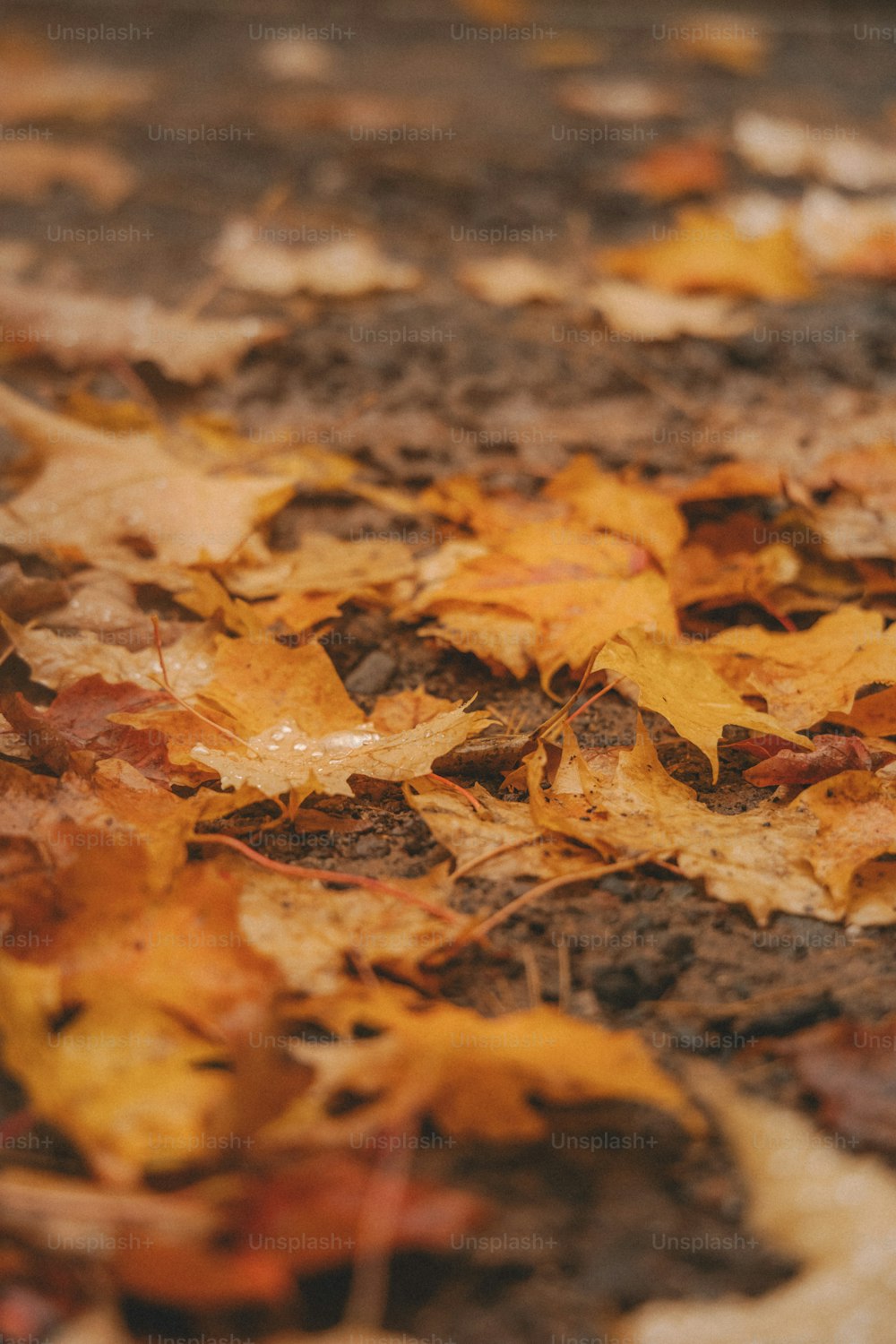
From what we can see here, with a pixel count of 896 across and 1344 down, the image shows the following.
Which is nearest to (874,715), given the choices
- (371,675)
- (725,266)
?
(371,675)

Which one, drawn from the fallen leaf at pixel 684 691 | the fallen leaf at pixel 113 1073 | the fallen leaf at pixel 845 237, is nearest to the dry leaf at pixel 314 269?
the fallen leaf at pixel 845 237

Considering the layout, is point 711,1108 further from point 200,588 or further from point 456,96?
point 456,96

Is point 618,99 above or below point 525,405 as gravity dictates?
above

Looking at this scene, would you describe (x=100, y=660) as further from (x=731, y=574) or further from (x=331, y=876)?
(x=731, y=574)

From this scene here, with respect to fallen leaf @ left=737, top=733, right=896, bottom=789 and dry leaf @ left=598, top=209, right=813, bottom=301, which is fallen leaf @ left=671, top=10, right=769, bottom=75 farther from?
fallen leaf @ left=737, top=733, right=896, bottom=789

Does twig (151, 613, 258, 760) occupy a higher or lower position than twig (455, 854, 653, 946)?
higher

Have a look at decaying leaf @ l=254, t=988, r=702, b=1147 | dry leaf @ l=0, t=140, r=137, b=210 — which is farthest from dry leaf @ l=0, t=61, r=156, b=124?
decaying leaf @ l=254, t=988, r=702, b=1147

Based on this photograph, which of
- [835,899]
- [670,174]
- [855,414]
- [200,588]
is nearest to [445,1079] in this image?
[835,899]

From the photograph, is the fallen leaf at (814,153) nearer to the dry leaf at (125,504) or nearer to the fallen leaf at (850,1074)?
the dry leaf at (125,504)
